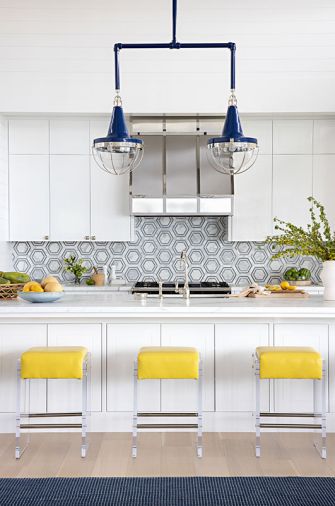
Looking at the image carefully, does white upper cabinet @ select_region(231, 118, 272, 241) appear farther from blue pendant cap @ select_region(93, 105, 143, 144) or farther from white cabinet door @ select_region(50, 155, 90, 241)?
blue pendant cap @ select_region(93, 105, 143, 144)

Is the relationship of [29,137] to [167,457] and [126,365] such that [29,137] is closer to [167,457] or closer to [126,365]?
[126,365]

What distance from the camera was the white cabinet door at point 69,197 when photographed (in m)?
6.15

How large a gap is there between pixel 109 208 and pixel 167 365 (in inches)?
111

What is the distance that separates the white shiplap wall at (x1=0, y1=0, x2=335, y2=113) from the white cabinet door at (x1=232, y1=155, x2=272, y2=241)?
656 millimetres

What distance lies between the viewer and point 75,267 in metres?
6.32

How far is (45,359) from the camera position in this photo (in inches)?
142

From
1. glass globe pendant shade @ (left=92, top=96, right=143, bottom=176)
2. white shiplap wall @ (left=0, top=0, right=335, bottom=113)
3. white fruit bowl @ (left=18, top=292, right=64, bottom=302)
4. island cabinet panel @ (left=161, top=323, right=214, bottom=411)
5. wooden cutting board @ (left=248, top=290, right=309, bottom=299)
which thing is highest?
white shiplap wall @ (left=0, top=0, right=335, bottom=113)

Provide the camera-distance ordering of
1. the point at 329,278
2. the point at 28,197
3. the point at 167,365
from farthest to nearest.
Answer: the point at 28,197 → the point at 329,278 → the point at 167,365

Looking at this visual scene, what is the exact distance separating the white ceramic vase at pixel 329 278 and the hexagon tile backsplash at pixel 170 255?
214 centimetres

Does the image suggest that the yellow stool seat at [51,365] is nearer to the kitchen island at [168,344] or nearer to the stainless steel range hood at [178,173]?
the kitchen island at [168,344]

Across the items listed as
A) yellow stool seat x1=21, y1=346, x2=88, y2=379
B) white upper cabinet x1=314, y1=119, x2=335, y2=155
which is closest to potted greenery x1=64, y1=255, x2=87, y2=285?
white upper cabinet x1=314, y1=119, x2=335, y2=155

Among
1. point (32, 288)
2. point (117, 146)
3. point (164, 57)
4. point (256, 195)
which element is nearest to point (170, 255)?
point (256, 195)

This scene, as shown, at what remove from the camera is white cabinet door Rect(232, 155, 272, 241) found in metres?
6.12

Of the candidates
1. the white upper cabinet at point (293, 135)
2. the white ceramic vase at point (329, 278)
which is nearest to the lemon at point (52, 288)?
the white ceramic vase at point (329, 278)
